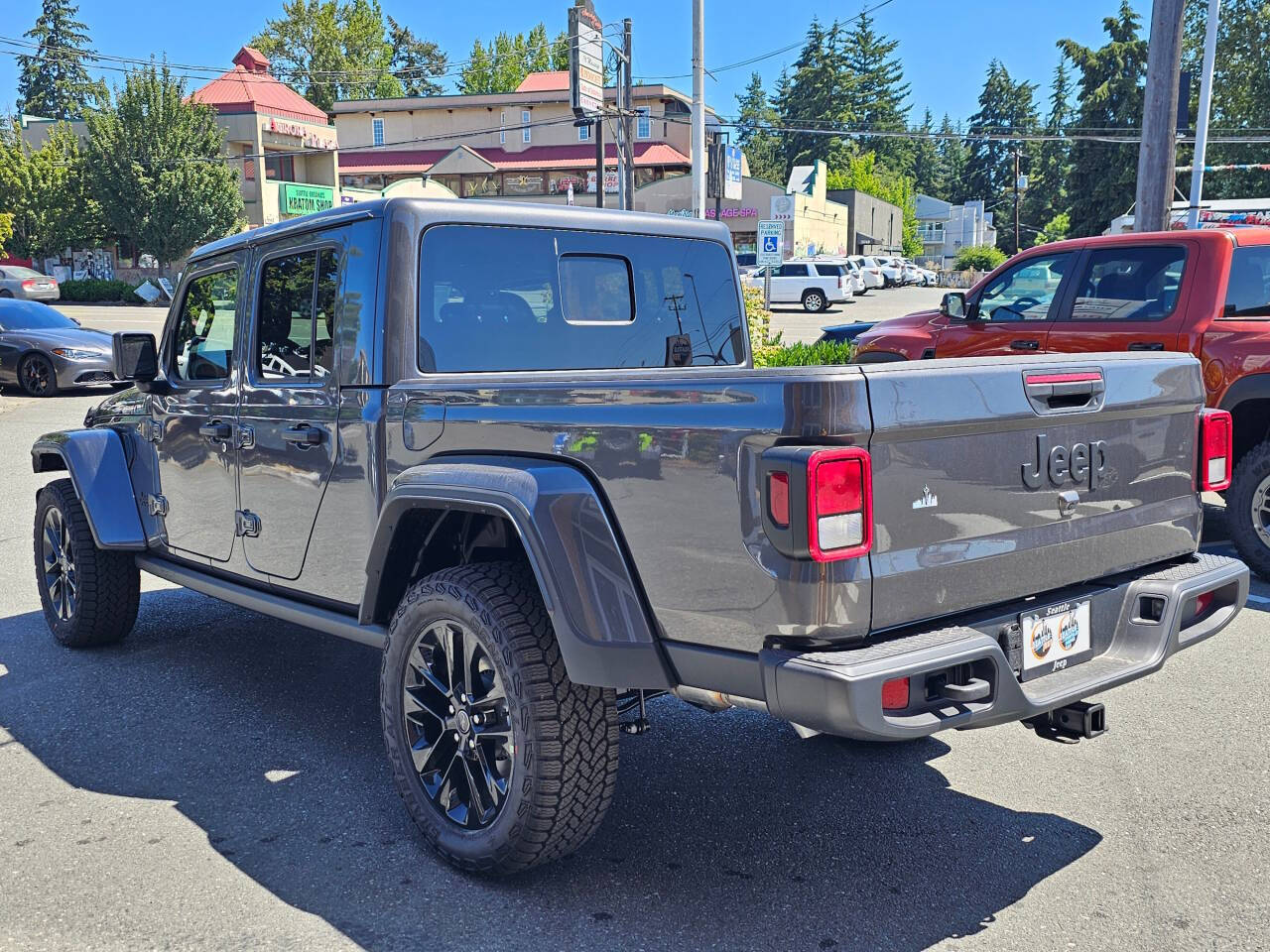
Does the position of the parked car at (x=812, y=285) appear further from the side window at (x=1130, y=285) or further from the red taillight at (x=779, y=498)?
the red taillight at (x=779, y=498)

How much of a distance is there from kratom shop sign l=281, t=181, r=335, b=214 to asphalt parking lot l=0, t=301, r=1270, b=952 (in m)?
50.8

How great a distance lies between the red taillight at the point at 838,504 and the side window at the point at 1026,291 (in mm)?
5875

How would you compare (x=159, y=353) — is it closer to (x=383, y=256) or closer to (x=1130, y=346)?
(x=383, y=256)

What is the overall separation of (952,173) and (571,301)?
14917cm

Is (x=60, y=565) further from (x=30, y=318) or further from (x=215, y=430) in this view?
(x=30, y=318)

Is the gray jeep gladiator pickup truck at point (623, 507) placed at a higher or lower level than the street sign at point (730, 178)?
lower

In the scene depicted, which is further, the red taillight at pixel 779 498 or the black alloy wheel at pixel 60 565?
the black alloy wheel at pixel 60 565

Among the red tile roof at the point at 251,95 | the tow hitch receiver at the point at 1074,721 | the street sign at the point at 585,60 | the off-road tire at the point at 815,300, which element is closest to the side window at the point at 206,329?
the tow hitch receiver at the point at 1074,721

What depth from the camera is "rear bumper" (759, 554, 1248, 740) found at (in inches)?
103

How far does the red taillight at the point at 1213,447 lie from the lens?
3.67 meters

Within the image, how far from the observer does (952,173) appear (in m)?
144

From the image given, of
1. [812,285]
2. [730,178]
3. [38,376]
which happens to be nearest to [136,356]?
[38,376]

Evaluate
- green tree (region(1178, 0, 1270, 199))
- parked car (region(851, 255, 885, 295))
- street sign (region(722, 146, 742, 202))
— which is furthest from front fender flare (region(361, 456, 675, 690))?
green tree (region(1178, 0, 1270, 199))

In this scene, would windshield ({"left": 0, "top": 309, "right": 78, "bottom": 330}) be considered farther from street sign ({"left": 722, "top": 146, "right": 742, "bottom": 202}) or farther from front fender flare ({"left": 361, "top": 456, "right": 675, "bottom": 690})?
front fender flare ({"left": 361, "top": 456, "right": 675, "bottom": 690})
